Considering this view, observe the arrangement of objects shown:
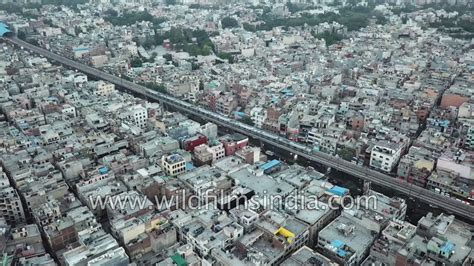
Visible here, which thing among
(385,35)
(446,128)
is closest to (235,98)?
(446,128)

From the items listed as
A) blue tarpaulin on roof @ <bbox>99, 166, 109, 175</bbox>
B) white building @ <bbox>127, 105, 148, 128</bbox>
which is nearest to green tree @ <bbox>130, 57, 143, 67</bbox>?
white building @ <bbox>127, 105, 148, 128</bbox>

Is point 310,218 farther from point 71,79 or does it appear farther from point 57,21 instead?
point 57,21

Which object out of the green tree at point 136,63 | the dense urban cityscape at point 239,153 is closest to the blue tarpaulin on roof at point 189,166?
the dense urban cityscape at point 239,153

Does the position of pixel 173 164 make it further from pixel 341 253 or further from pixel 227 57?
pixel 227 57

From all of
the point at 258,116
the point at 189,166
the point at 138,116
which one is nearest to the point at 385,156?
the point at 258,116

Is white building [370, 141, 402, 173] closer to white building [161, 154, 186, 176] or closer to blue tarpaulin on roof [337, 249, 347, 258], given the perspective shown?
blue tarpaulin on roof [337, 249, 347, 258]

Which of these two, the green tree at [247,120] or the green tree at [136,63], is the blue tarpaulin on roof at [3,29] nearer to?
the green tree at [136,63]
